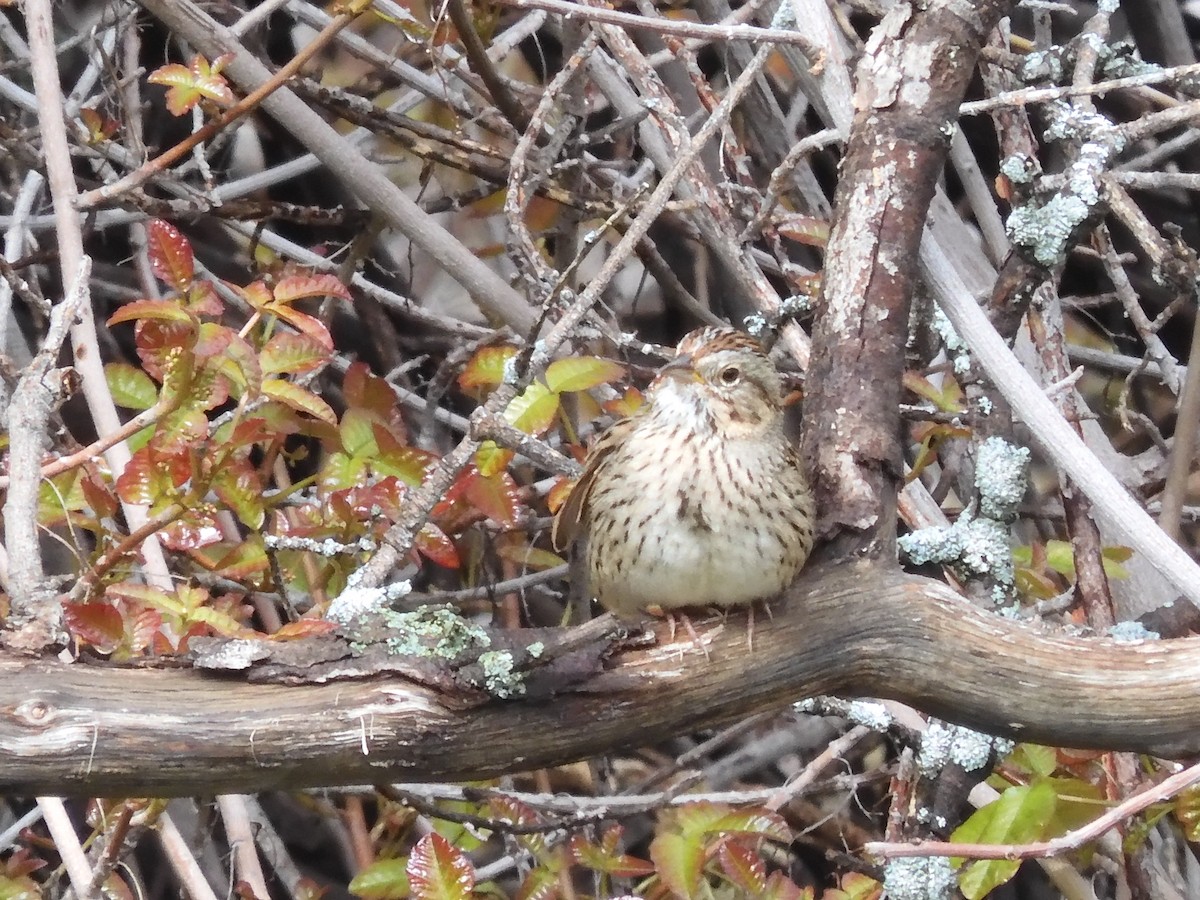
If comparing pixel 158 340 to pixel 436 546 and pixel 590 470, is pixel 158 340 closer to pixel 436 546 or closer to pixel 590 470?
pixel 436 546

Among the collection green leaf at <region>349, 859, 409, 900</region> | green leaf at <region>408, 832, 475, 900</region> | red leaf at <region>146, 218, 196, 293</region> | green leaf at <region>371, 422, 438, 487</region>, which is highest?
red leaf at <region>146, 218, 196, 293</region>

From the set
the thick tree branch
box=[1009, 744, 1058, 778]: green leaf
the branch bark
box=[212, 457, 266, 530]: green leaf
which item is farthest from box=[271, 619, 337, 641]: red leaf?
box=[1009, 744, 1058, 778]: green leaf

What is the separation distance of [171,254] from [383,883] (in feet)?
3.04

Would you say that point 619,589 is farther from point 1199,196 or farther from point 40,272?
point 1199,196

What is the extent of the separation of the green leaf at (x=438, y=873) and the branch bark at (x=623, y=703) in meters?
0.24

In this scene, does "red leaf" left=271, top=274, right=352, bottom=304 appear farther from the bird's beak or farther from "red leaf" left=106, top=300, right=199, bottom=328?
the bird's beak

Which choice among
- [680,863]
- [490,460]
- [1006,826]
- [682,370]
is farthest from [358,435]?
[1006,826]

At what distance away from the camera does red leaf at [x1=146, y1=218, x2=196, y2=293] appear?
169cm

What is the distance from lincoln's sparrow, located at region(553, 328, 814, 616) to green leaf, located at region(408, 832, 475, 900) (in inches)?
15.6

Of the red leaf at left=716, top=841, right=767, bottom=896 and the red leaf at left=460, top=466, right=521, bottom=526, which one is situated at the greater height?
the red leaf at left=460, top=466, right=521, bottom=526

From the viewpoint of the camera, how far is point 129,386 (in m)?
1.80

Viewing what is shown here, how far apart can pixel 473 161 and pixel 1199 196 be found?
182 centimetres

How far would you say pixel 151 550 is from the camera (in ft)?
6.14

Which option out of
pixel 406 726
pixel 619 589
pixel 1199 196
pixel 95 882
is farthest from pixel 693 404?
pixel 1199 196
